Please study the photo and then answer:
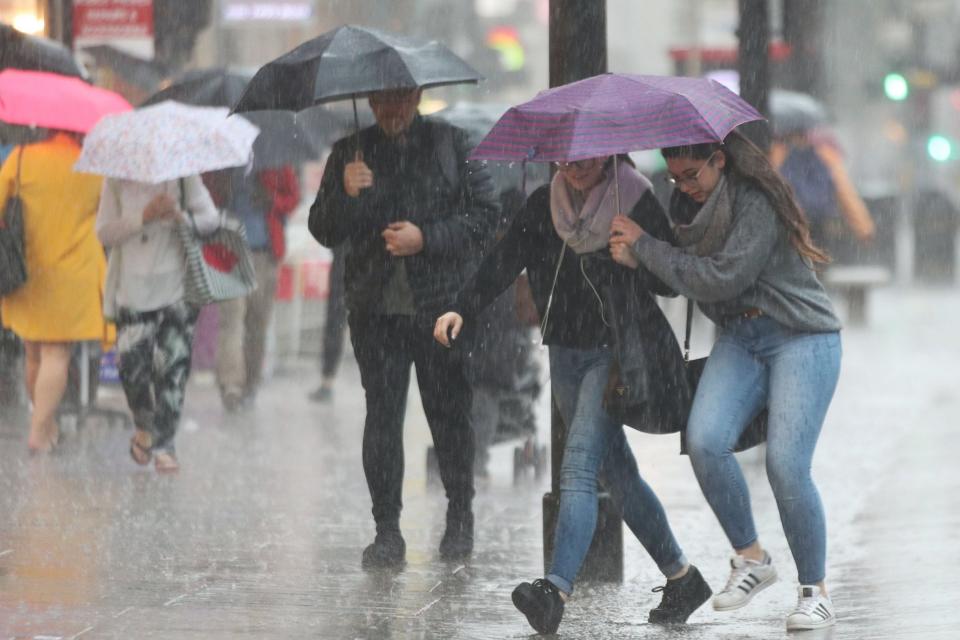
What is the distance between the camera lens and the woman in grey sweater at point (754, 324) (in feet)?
20.1

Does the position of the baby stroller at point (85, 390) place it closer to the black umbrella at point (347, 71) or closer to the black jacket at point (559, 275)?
the black umbrella at point (347, 71)

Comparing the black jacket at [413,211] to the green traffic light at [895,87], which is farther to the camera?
the green traffic light at [895,87]

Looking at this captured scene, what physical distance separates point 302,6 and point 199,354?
6057mm

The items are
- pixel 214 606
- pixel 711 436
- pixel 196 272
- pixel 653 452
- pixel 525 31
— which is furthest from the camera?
pixel 525 31

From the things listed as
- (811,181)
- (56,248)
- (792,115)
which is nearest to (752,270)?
(56,248)

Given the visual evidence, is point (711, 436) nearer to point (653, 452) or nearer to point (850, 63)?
point (653, 452)

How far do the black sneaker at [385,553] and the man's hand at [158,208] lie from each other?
2869 mm

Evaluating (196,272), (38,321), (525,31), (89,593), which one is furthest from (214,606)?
(525,31)

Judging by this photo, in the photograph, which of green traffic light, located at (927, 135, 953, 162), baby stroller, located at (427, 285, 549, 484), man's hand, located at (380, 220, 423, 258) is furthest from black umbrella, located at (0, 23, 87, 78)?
green traffic light, located at (927, 135, 953, 162)

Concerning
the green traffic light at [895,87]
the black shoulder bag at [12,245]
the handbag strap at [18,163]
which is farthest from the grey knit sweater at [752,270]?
the green traffic light at [895,87]

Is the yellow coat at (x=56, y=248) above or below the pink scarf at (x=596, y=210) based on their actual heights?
below

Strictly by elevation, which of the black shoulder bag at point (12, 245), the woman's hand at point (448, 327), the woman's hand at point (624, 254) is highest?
the woman's hand at point (624, 254)

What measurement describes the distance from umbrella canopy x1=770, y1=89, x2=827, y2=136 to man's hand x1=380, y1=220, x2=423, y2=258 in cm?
715

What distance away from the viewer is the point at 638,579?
7289mm
